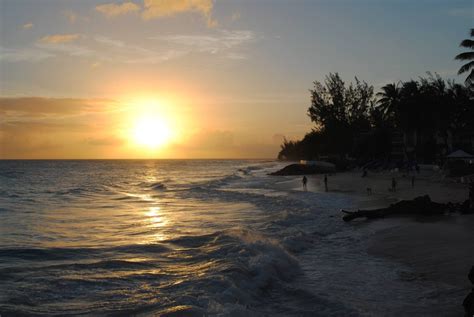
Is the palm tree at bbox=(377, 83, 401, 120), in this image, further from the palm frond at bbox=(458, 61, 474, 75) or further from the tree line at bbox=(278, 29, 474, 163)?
the palm frond at bbox=(458, 61, 474, 75)

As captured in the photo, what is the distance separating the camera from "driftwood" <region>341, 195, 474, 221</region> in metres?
18.2

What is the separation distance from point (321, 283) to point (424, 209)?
36.6 feet

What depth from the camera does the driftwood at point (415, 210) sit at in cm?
1817

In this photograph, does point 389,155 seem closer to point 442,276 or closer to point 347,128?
point 347,128

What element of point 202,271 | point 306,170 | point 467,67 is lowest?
point 306,170

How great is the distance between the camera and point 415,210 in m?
18.8

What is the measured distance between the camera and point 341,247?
13.1m

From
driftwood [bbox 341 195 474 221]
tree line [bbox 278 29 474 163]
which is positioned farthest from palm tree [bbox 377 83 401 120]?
driftwood [bbox 341 195 474 221]

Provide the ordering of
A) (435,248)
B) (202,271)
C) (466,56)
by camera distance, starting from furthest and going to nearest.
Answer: (466,56) → (435,248) → (202,271)

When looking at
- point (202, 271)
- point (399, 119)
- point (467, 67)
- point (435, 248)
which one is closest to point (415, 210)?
point (435, 248)

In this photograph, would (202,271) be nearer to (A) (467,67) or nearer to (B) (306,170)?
(A) (467,67)

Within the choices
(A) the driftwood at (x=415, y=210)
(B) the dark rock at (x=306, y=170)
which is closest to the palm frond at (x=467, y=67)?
(A) the driftwood at (x=415, y=210)

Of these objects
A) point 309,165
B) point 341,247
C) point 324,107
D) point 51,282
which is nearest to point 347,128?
point 324,107

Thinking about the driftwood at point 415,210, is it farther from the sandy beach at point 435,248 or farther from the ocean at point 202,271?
the ocean at point 202,271
